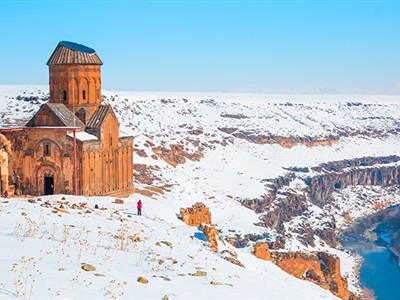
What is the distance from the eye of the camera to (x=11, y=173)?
96.3 ft

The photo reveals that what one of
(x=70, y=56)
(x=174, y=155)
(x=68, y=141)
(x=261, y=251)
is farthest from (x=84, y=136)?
(x=174, y=155)

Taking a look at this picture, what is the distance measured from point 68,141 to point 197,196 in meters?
36.7

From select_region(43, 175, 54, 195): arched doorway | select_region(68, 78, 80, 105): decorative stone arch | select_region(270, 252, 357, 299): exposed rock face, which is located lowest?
select_region(270, 252, 357, 299): exposed rock face

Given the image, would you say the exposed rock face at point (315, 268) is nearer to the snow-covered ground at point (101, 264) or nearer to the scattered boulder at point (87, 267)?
the snow-covered ground at point (101, 264)

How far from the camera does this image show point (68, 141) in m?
28.4

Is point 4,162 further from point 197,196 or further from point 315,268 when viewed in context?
point 197,196

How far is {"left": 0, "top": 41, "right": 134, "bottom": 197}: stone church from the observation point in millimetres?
28484

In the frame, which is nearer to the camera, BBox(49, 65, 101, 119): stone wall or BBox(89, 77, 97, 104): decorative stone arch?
BBox(49, 65, 101, 119): stone wall

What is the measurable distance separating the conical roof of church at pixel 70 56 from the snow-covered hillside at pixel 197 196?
459cm

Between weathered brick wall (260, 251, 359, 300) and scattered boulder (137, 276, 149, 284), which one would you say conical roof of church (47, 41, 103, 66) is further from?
scattered boulder (137, 276, 149, 284)

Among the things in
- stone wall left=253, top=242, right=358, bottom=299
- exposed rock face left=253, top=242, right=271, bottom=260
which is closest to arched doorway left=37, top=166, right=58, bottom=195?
exposed rock face left=253, top=242, right=271, bottom=260

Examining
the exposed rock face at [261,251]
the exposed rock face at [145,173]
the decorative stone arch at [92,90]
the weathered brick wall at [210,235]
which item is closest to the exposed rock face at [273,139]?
the exposed rock face at [145,173]

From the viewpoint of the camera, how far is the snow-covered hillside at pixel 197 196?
10203mm

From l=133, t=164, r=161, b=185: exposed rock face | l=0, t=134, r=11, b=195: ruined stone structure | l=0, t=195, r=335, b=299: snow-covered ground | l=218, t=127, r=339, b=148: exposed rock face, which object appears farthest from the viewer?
l=218, t=127, r=339, b=148: exposed rock face
